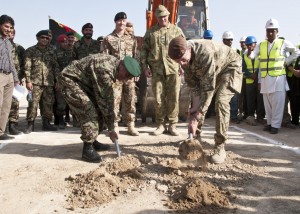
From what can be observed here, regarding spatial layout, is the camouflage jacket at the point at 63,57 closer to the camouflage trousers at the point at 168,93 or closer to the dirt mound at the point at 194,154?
the camouflage trousers at the point at 168,93

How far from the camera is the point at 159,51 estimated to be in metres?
5.65

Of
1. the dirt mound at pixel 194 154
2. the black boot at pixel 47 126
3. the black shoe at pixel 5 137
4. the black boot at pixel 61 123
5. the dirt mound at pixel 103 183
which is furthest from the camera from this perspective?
the black boot at pixel 61 123

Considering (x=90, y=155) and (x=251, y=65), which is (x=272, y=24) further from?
(x=90, y=155)

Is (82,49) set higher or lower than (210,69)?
higher

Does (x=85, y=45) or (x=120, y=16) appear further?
(x=85, y=45)

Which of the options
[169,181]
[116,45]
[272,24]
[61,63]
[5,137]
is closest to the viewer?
[169,181]

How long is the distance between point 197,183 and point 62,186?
1.42 m

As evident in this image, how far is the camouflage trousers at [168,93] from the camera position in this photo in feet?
18.4

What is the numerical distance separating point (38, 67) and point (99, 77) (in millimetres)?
2769

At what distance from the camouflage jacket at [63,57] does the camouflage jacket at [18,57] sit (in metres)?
0.77

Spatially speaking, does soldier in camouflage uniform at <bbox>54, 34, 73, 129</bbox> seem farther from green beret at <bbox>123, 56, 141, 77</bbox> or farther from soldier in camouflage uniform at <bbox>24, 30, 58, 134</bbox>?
green beret at <bbox>123, 56, 141, 77</bbox>

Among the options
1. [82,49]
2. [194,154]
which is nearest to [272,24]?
[194,154]

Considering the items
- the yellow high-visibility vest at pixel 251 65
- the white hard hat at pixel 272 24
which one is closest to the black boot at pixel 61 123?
the yellow high-visibility vest at pixel 251 65

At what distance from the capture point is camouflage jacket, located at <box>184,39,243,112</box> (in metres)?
3.56
